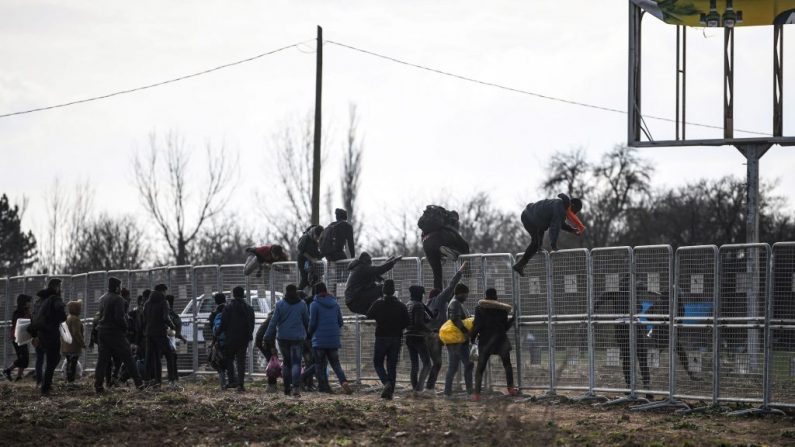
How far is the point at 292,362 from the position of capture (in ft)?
76.5

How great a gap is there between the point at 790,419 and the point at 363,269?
27.2ft

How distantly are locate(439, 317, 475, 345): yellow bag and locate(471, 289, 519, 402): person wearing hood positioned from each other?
1.00 ft

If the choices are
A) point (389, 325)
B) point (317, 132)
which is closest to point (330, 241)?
point (389, 325)

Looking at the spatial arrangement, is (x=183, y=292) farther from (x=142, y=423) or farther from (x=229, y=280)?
(x=142, y=423)

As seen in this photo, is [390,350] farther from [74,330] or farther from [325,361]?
[74,330]

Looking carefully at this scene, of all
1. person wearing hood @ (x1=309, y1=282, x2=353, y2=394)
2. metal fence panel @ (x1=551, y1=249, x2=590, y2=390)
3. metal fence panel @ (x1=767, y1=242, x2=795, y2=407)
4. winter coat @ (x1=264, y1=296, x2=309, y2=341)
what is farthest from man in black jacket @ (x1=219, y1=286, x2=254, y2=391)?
metal fence panel @ (x1=767, y1=242, x2=795, y2=407)

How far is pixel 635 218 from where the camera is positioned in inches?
3115

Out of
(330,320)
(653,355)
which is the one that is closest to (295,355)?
(330,320)

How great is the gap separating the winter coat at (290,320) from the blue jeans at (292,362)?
0.13 meters

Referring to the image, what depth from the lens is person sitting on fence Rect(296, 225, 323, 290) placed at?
25.7 metres

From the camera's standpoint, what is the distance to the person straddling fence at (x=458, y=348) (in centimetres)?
2145

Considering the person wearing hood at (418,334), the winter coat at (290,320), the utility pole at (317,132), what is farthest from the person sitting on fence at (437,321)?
the utility pole at (317,132)

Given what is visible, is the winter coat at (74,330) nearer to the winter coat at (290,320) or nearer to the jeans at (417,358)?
the winter coat at (290,320)

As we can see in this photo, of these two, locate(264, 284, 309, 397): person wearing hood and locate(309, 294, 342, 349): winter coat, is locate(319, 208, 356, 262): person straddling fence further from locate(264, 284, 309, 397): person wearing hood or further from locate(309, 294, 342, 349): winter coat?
locate(309, 294, 342, 349): winter coat
